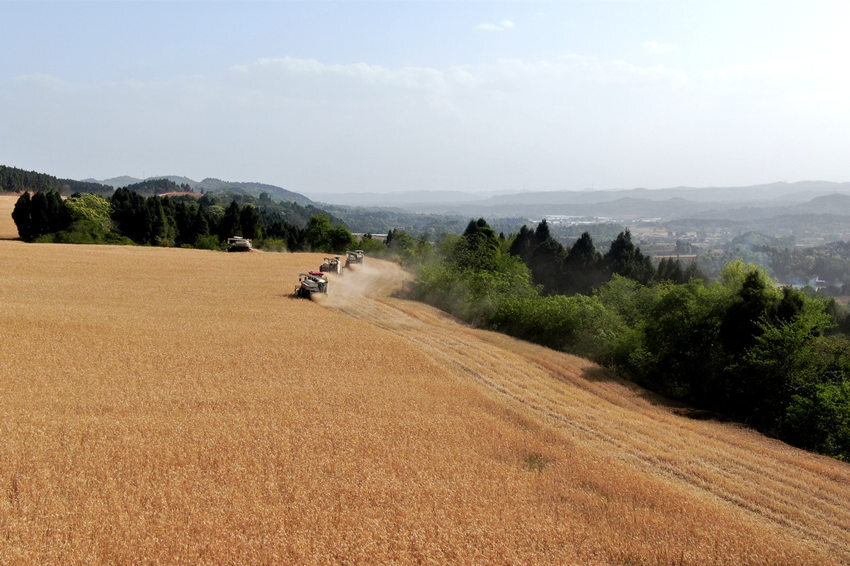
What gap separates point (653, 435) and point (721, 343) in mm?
11271

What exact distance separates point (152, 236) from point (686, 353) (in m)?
82.9

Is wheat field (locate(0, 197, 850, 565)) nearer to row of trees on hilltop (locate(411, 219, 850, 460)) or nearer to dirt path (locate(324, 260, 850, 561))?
dirt path (locate(324, 260, 850, 561))

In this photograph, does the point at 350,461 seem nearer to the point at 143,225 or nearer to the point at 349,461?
the point at 349,461

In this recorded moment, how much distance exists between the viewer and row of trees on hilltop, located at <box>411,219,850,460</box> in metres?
20.8

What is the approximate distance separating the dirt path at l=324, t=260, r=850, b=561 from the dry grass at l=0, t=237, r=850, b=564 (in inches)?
3.9

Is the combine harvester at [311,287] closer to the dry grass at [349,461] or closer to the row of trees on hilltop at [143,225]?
the dry grass at [349,461]

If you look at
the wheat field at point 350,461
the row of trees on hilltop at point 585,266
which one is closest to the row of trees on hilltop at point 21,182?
the row of trees on hilltop at point 585,266

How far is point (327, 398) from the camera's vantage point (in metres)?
17.1

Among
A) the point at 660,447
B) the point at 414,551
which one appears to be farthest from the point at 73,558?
the point at 660,447

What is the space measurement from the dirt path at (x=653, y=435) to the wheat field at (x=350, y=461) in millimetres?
111

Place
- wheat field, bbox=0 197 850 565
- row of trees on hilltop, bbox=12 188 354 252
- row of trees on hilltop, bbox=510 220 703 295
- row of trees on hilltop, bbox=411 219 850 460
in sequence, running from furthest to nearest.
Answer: row of trees on hilltop, bbox=510 220 703 295 < row of trees on hilltop, bbox=12 188 354 252 < row of trees on hilltop, bbox=411 219 850 460 < wheat field, bbox=0 197 850 565

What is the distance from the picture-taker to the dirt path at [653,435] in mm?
13844

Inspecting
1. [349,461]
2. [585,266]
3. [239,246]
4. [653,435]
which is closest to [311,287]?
[349,461]

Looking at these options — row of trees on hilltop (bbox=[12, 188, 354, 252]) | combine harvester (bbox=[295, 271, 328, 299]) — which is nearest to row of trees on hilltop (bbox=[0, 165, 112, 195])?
row of trees on hilltop (bbox=[12, 188, 354, 252])
